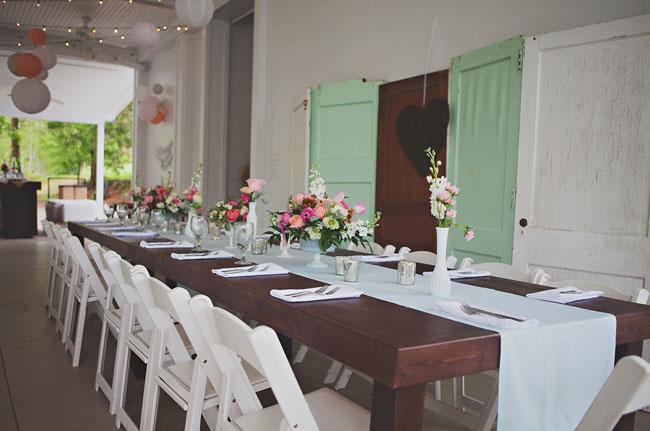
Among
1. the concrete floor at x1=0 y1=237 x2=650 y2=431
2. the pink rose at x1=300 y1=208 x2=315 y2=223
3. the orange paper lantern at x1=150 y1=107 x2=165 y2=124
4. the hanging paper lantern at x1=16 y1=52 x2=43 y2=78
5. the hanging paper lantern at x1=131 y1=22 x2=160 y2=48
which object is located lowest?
the concrete floor at x1=0 y1=237 x2=650 y2=431

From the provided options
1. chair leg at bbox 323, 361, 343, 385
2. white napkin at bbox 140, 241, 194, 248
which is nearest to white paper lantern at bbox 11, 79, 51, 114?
white napkin at bbox 140, 241, 194, 248

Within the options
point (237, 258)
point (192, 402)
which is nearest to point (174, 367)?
point (192, 402)

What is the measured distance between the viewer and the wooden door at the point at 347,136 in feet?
18.1

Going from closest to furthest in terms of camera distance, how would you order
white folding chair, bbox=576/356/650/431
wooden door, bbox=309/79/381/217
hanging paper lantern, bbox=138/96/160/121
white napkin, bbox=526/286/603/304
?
white folding chair, bbox=576/356/650/431 → white napkin, bbox=526/286/603/304 → wooden door, bbox=309/79/381/217 → hanging paper lantern, bbox=138/96/160/121

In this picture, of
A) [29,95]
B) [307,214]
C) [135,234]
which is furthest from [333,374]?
[29,95]

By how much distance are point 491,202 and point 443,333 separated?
2.76 metres

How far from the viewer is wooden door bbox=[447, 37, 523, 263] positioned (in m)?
3.95

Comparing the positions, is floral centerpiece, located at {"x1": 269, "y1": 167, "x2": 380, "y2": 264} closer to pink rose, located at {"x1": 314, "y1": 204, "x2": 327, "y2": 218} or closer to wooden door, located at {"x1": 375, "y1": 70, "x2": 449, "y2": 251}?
pink rose, located at {"x1": 314, "y1": 204, "x2": 327, "y2": 218}

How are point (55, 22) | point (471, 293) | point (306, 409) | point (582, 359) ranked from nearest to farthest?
point (306, 409) → point (582, 359) → point (471, 293) → point (55, 22)

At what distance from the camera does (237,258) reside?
3.00 meters

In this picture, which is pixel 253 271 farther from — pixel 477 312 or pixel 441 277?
pixel 477 312

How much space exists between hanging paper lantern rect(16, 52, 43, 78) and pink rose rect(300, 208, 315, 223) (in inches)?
293

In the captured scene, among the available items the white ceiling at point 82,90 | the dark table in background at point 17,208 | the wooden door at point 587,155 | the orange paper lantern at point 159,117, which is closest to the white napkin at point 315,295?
the wooden door at point 587,155

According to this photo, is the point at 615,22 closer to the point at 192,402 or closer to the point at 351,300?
the point at 351,300
